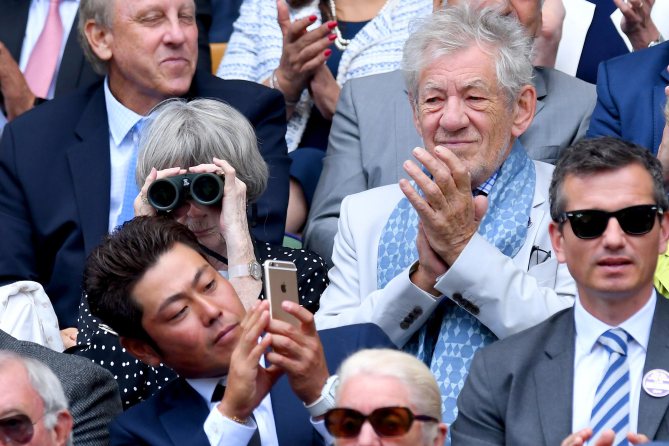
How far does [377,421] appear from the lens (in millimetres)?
3156

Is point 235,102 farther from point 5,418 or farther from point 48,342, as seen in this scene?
point 5,418

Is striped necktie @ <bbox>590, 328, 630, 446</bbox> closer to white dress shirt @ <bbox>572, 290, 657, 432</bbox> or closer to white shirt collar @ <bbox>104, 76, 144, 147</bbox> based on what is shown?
white dress shirt @ <bbox>572, 290, 657, 432</bbox>

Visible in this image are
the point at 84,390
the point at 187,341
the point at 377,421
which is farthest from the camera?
the point at 84,390

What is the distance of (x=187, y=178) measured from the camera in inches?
168

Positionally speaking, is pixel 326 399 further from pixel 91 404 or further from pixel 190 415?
pixel 91 404

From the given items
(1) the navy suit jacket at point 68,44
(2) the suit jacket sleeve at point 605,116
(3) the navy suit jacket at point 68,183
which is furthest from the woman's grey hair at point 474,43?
(1) the navy suit jacket at point 68,44

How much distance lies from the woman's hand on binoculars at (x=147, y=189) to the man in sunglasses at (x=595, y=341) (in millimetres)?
1190

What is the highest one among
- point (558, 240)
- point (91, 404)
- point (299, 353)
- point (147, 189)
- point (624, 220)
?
point (624, 220)

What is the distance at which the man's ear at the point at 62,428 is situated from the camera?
3.63 meters

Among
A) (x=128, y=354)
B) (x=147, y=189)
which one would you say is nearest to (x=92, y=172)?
(x=147, y=189)

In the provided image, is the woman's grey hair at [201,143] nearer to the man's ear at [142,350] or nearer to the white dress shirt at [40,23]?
the man's ear at [142,350]

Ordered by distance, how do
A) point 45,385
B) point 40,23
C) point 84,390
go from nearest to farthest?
point 45,385, point 84,390, point 40,23

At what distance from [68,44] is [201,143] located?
72.6 inches

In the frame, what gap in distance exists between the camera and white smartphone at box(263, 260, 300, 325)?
349 cm
